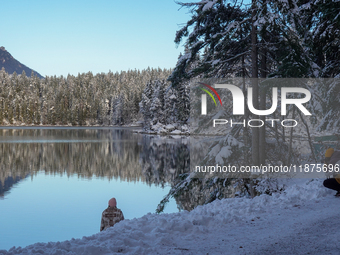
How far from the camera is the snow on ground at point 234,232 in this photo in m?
5.41

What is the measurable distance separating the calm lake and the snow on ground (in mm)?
8403

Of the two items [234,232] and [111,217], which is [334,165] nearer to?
[234,232]

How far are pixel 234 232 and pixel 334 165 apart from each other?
3216 mm

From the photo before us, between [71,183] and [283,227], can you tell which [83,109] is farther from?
[283,227]

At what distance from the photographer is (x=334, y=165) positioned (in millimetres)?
7934

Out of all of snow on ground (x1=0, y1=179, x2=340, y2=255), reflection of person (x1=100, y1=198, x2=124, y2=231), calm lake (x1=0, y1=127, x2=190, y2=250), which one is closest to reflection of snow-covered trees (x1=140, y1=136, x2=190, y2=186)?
calm lake (x1=0, y1=127, x2=190, y2=250)

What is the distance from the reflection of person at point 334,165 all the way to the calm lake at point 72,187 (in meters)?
9.99

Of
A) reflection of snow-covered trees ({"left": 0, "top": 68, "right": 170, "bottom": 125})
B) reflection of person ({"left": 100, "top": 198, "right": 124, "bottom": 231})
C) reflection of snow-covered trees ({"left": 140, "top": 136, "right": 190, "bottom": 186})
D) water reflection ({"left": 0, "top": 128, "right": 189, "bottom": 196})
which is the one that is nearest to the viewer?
reflection of person ({"left": 100, "top": 198, "right": 124, "bottom": 231})

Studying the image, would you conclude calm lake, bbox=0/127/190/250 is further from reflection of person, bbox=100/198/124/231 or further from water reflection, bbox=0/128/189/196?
reflection of person, bbox=100/198/124/231

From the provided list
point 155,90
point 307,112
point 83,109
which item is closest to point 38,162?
point 307,112

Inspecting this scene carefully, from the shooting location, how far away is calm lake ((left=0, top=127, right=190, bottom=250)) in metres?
15.2
